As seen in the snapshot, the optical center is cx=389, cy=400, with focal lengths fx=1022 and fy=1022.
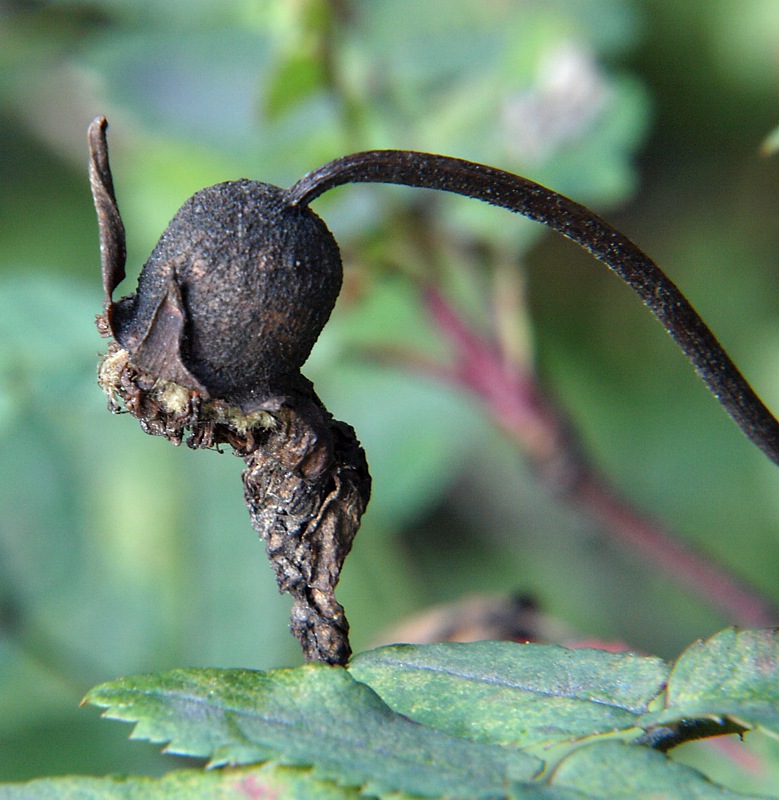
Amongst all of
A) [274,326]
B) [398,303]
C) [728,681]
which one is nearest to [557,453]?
[398,303]

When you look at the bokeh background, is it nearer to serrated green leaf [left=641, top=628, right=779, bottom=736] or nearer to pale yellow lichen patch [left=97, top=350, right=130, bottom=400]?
pale yellow lichen patch [left=97, top=350, right=130, bottom=400]

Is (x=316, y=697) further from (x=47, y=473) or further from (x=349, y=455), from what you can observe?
(x=47, y=473)

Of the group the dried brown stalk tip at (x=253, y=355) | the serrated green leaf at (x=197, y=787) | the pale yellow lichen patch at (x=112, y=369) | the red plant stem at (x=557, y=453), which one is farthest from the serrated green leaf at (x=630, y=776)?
the red plant stem at (x=557, y=453)

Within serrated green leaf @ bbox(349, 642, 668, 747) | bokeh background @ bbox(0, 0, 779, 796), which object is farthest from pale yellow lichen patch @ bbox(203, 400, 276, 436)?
bokeh background @ bbox(0, 0, 779, 796)

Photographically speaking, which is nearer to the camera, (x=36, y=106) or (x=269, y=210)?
(x=269, y=210)

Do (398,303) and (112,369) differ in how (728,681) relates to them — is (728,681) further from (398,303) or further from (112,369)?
(398,303)

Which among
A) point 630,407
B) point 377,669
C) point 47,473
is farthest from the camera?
point 630,407

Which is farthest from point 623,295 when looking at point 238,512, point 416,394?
point 238,512

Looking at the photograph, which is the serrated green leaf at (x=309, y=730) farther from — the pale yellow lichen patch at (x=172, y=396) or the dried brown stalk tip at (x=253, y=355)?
the pale yellow lichen patch at (x=172, y=396)
